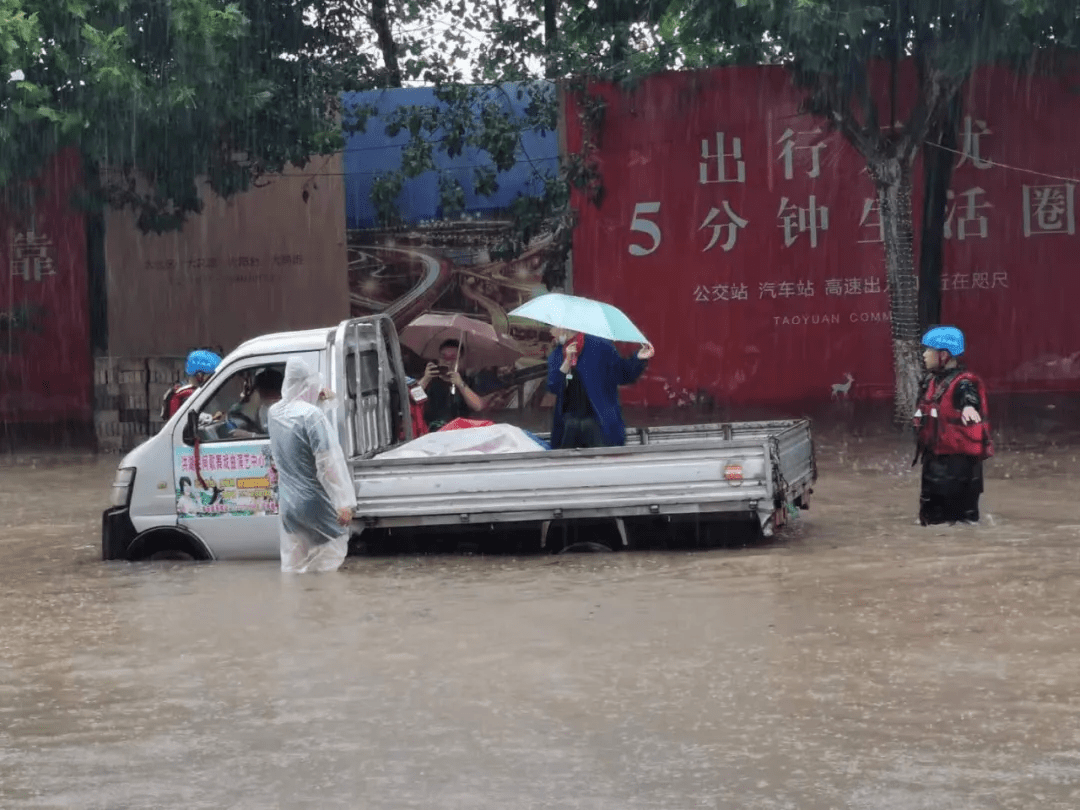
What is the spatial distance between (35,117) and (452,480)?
9645 millimetres

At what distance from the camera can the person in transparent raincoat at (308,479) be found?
10500 mm

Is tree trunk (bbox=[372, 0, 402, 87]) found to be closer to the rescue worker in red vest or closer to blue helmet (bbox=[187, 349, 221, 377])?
blue helmet (bbox=[187, 349, 221, 377])

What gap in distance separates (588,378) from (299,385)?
6.78 feet

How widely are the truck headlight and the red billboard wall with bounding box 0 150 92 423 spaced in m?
14.5

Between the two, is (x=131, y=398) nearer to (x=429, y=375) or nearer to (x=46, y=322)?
(x=46, y=322)

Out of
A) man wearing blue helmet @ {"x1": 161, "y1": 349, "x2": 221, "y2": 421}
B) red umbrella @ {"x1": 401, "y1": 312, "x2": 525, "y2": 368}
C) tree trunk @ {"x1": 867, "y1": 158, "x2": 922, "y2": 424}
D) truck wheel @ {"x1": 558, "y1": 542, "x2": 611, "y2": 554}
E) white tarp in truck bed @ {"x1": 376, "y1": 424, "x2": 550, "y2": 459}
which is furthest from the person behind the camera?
tree trunk @ {"x1": 867, "y1": 158, "x2": 922, "y2": 424}

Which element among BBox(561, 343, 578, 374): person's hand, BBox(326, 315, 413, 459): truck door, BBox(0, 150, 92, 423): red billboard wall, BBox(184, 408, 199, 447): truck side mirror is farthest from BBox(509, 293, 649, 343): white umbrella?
BBox(0, 150, 92, 423): red billboard wall

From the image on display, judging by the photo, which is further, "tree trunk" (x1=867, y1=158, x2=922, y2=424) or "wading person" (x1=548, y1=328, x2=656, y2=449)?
"tree trunk" (x1=867, y1=158, x2=922, y2=424)

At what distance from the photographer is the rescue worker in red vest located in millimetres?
11695

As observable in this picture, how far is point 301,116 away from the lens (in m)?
21.6

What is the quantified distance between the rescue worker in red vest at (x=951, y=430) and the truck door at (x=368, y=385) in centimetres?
355

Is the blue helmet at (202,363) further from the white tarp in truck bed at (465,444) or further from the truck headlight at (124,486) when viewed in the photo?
the white tarp in truck bed at (465,444)

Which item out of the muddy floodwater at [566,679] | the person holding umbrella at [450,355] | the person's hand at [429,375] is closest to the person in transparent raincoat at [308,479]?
the muddy floodwater at [566,679]

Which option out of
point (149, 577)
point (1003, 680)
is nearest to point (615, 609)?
point (1003, 680)
